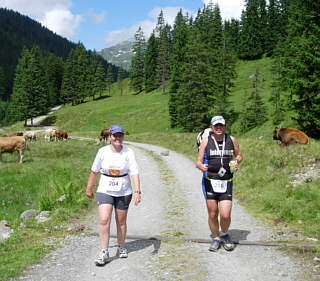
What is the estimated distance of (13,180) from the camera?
14289mm

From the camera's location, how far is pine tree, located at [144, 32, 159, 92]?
9088cm

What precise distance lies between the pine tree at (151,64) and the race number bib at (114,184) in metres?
83.5

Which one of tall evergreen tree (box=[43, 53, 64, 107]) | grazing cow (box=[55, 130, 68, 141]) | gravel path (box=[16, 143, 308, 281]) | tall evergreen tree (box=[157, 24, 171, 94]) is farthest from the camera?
tall evergreen tree (box=[43, 53, 64, 107])

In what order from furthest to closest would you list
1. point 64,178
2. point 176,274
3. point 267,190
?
point 64,178, point 267,190, point 176,274

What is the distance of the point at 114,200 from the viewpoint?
19.1 feet

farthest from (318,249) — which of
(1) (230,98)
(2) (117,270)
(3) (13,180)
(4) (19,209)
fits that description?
(1) (230,98)

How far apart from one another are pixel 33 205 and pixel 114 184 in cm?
709

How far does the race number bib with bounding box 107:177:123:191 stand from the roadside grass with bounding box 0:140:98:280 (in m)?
1.90

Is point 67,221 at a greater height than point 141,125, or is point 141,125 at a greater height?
point 141,125

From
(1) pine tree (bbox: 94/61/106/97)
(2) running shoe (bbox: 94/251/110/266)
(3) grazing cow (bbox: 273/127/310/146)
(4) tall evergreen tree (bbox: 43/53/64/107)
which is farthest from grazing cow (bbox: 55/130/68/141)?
(4) tall evergreen tree (bbox: 43/53/64/107)

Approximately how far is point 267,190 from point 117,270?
6898mm

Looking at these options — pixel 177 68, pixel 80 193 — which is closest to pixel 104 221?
pixel 80 193

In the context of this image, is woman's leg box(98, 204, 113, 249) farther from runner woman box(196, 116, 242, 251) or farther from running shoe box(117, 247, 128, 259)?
runner woman box(196, 116, 242, 251)

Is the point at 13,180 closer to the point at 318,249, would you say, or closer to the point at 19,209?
the point at 19,209
